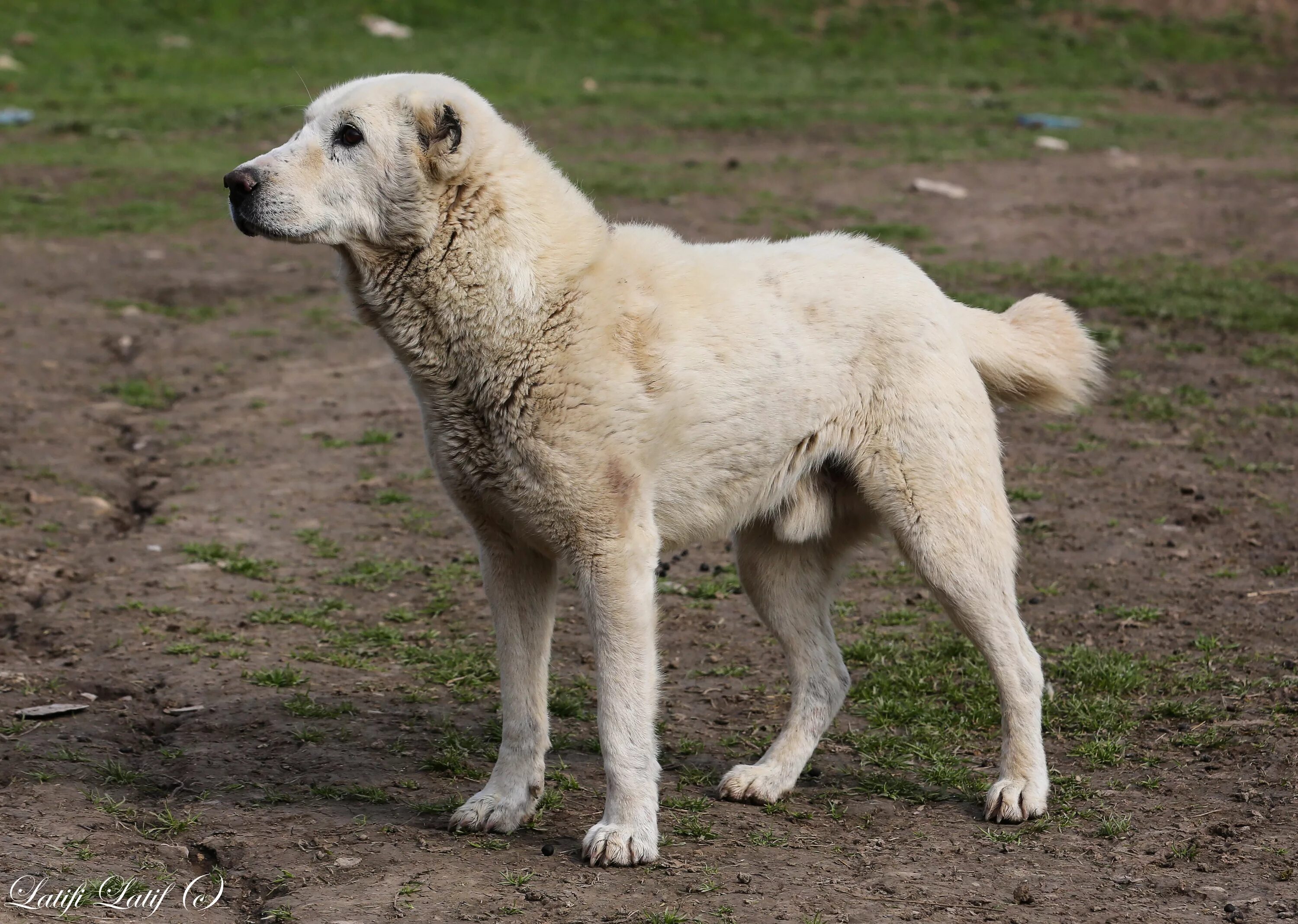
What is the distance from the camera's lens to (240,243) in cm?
1352

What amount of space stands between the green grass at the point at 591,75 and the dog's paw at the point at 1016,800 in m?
9.09

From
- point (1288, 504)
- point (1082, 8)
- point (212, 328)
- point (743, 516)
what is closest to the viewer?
point (743, 516)

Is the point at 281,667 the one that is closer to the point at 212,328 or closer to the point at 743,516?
the point at 743,516

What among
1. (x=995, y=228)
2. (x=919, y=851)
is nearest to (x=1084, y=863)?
(x=919, y=851)

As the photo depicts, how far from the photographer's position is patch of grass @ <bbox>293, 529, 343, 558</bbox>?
6.89 meters

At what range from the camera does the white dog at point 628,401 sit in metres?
4.11

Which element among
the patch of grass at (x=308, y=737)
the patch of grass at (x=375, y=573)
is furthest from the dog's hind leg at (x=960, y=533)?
the patch of grass at (x=375, y=573)

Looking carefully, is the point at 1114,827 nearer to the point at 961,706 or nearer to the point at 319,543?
the point at 961,706

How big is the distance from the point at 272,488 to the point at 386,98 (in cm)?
403

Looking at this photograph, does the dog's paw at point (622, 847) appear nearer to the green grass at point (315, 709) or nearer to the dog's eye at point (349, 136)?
the green grass at point (315, 709)

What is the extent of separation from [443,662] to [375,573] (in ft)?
3.40

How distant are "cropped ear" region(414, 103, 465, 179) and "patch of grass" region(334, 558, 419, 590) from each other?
9.50 ft

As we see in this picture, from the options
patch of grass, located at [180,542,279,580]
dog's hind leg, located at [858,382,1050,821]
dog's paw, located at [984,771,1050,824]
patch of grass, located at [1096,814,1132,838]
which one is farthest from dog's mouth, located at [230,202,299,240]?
patch of grass, located at [1096,814,1132,838]

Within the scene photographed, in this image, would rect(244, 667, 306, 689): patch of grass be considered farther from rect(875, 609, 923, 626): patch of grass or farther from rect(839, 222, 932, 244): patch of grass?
rect(839, 222, 932, 244): patch of grass
